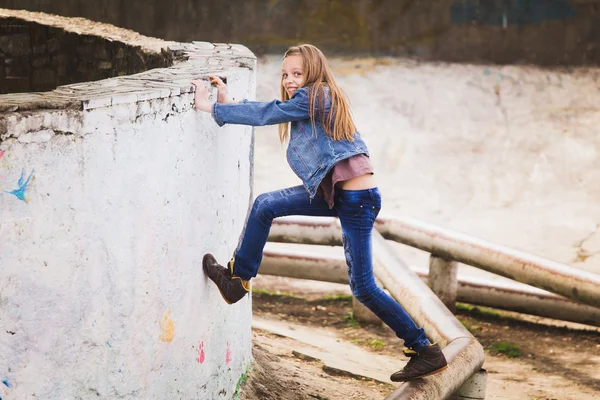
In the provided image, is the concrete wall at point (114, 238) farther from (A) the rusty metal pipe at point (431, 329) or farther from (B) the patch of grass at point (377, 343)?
(B) the patch of grass at point (377, 343)

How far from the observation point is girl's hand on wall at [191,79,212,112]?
301 cm

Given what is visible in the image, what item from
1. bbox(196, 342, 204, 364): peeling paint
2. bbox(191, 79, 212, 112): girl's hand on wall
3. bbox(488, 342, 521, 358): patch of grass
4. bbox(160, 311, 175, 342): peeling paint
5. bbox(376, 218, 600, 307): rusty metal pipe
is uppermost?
bbox(191, 79, 212, 112): girl's hand on wall

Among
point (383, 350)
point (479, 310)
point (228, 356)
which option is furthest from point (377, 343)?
point (228, 356)

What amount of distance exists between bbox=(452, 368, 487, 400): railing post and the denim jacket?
50.6 inches

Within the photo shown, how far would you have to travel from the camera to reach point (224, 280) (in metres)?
3.26

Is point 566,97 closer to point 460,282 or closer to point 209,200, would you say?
point 460,282

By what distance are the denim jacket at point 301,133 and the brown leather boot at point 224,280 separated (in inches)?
16.9

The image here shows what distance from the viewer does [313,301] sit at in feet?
21.4

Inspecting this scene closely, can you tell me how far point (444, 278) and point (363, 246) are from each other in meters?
2.71

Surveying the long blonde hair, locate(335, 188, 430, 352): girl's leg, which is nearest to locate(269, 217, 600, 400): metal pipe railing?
locate(335, 188, 430, 352): girl's leg

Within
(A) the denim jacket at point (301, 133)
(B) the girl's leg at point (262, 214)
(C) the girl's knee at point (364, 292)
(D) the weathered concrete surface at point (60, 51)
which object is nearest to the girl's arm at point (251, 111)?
(A) the denim jacket at point (301, 133)

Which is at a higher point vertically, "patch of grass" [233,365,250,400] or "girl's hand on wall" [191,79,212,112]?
"girl's hand on wall" [191,79,212,112]

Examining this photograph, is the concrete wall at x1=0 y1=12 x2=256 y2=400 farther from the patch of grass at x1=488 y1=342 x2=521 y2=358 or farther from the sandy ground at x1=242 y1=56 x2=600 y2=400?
the sandy ground at x1=242 y1=56 x2=600 y2=400

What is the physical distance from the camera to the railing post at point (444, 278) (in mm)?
5855
